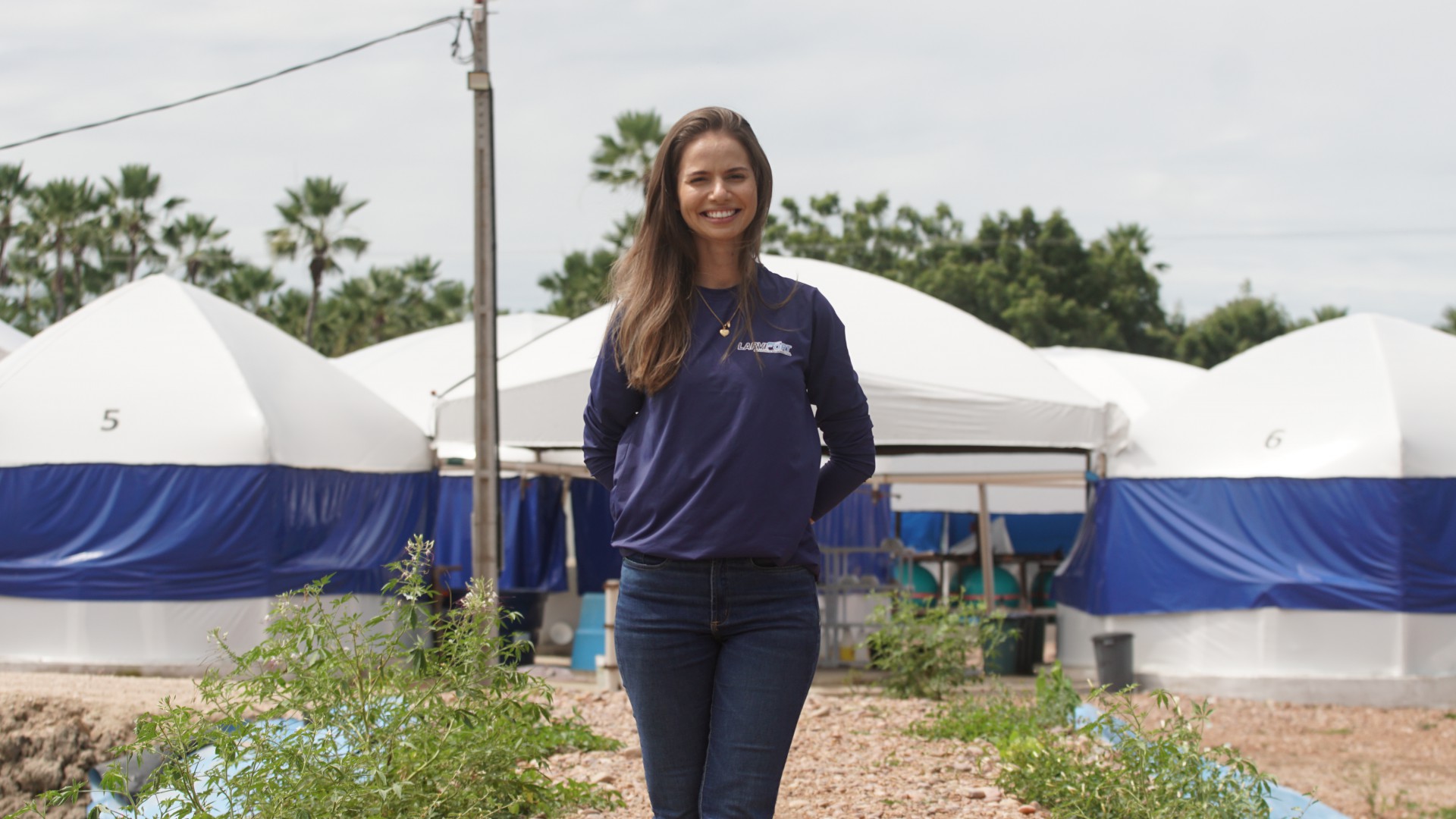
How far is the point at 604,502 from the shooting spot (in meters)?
16.9

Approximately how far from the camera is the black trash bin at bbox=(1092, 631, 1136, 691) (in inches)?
477

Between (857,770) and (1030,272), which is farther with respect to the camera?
(1030,272)

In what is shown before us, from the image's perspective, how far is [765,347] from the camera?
8.56ft

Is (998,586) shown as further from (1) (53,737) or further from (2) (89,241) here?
(2) (89,241)

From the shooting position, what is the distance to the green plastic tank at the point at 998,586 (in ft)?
50.9

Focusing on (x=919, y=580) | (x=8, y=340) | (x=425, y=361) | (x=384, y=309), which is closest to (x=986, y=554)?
(x=919, y=580)

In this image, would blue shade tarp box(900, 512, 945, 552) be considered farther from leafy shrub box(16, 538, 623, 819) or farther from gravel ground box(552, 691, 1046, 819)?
leafy shrub box(16, 538, 623, 819)

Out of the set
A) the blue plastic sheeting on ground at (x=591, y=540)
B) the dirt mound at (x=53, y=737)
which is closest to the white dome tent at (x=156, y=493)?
the blue plastic sheeting on ground at (x=591, y=540)

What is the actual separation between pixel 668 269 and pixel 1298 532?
1085cm

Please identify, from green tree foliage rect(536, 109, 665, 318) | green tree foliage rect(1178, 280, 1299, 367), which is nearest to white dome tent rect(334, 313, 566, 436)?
green tree foliage rect(536, 109, 665, 318)

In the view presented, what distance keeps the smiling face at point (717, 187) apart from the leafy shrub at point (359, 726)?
138cm

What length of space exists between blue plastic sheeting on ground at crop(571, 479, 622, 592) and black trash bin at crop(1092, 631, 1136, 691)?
5.96 m

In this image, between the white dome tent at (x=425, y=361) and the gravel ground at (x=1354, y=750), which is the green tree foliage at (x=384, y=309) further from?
the gravel ground at (x=1354, y=750)

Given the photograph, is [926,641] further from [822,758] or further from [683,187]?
[683,187]
